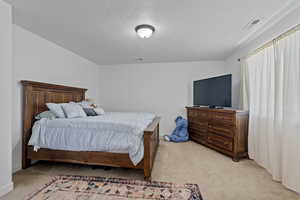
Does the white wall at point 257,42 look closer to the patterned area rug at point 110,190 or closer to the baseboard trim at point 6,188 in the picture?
the patterned area rug at point 110,190

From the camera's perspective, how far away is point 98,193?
1.73 m

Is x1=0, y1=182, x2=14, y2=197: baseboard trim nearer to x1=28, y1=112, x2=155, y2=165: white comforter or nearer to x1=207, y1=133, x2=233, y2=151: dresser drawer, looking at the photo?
x1=28, y1=112, x2=155, y2=165: white comforter

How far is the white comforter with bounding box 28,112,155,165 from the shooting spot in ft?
6.46

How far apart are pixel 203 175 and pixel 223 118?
52.6 inches

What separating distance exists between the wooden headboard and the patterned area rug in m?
1.00

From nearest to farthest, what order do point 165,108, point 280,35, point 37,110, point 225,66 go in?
point 280,35
point 37,110
point 225,66
point 165,108

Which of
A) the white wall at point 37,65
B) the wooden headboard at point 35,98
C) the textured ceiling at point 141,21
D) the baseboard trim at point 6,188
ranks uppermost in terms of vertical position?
the textured ceiling at point 141,21

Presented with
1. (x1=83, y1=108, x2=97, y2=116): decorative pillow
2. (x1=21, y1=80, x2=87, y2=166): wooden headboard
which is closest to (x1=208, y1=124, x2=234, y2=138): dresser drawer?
(x1=83, y1=108, x2=97, y2=116): decorative pillow

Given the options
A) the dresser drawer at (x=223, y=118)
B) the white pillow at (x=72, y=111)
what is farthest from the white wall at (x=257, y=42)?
the white pillow at (x=72, y=111)

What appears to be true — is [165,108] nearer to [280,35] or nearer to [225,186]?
[225,186]

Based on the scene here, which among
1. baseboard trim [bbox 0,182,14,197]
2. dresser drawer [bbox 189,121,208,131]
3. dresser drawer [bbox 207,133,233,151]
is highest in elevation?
dresser drawer [bbox 189,121,208,131]

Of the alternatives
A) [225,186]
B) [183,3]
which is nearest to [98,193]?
[225,186]

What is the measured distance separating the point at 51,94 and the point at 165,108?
3.04m

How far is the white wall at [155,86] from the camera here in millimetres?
4398
